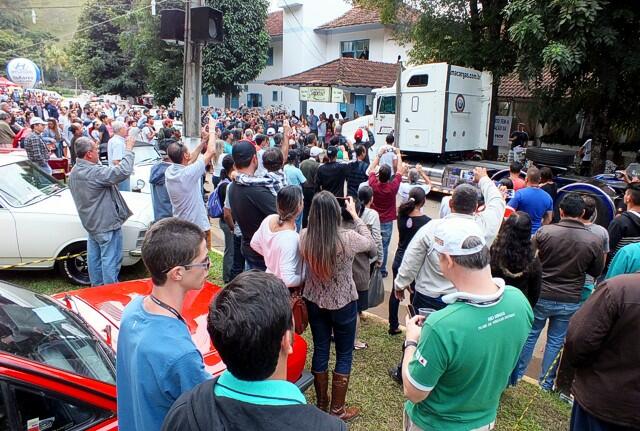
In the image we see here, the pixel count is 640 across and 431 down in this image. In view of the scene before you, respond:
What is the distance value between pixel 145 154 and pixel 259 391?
33.3 ft

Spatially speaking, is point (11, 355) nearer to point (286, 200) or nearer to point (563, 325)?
point (286, 200)

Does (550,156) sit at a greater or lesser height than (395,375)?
greater

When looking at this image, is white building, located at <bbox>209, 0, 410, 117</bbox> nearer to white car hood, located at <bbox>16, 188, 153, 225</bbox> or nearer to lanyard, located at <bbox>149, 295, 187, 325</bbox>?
white car hood, located at <bbox>16, 188, 153, 225</bbox>

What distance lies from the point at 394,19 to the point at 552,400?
14.8 metres

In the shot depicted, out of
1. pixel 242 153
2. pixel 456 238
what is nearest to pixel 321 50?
pixel 242 153

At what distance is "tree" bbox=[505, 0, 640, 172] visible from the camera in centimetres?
967

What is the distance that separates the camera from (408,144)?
1395cm

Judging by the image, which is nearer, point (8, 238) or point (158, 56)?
point (8, 238)

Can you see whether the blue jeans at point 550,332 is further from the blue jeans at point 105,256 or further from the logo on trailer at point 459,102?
the logo on trailer at point 459,102

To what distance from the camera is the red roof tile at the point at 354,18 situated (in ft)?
85.8

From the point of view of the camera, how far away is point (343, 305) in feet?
10.6

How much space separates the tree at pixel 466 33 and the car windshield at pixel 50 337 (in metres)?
13.7

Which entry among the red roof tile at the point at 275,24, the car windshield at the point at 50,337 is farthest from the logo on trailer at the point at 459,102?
the red roof tile at the point at 275,24

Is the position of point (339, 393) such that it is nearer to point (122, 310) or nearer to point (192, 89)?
point (122, 310)
